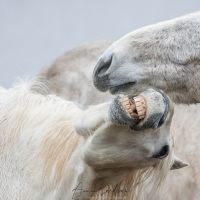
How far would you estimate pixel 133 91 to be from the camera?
7.13 feet

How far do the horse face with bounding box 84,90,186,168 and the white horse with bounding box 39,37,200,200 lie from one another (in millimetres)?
1052

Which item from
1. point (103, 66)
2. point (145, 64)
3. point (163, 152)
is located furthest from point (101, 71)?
point (163, 152)

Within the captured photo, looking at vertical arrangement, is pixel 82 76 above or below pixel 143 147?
below

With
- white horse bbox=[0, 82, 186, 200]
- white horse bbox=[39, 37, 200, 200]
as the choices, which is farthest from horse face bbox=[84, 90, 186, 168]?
white horse bbox=[39, 37, 200, 200]

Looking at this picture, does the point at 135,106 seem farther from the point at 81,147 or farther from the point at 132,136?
the point at 81,147

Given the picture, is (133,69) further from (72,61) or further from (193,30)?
(72,61)

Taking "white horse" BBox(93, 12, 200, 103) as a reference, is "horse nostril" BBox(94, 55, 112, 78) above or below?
above

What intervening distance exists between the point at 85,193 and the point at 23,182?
1.08 ft

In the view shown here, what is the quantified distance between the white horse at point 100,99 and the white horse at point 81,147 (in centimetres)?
52

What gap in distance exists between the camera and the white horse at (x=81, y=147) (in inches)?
82.7

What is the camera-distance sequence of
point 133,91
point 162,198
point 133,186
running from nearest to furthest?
point 133,91
point 133,186
point 162,198

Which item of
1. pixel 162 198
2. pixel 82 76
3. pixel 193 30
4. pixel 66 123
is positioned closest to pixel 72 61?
pixel 82 76

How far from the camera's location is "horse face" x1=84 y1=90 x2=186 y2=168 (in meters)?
2.02

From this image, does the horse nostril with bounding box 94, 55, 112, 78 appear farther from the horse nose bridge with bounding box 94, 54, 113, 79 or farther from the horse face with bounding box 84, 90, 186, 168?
the horse face with bounding box 84, 90, 186, 168
